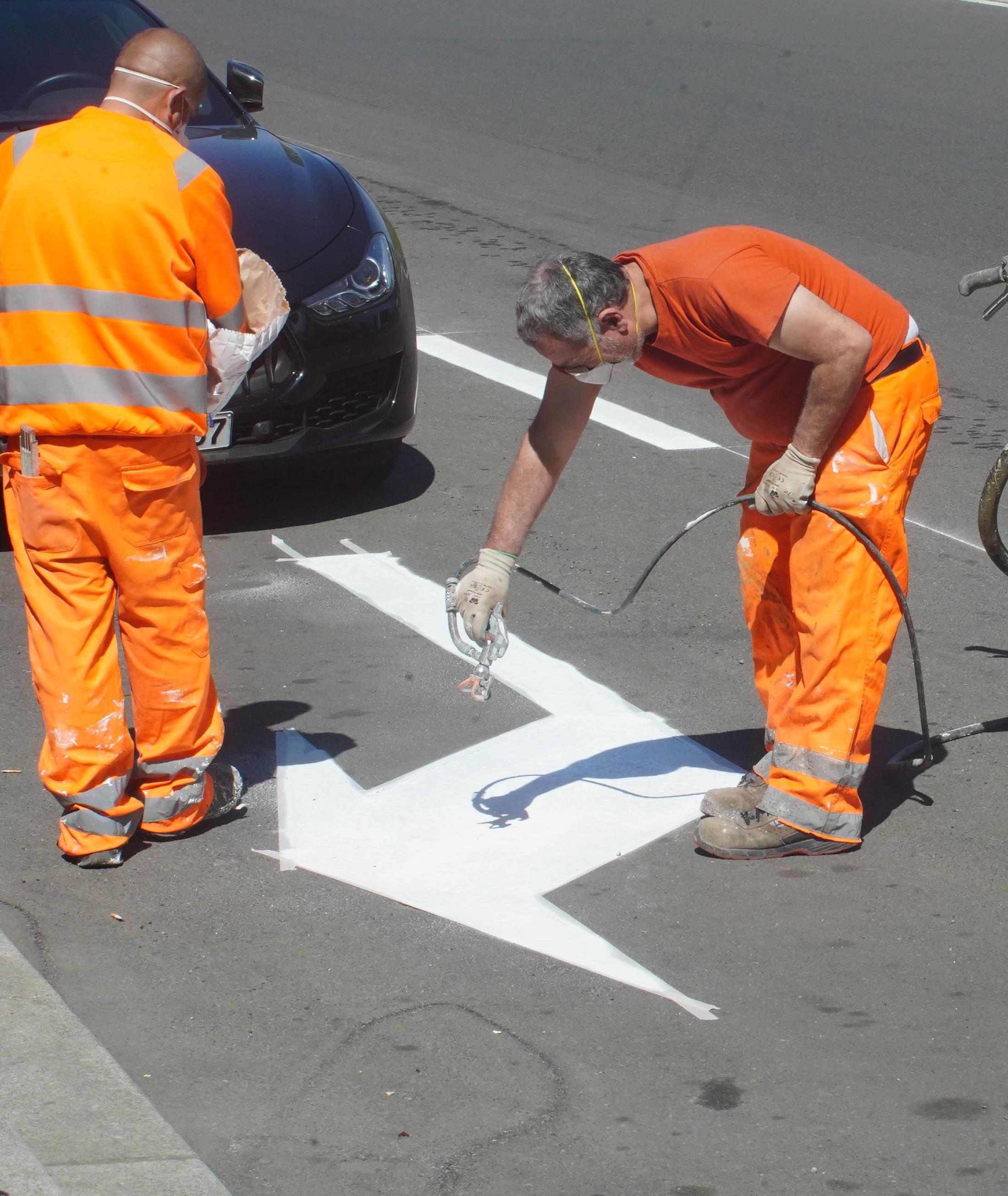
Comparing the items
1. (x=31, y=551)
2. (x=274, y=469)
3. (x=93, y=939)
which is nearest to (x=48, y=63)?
(x=274, y=469)

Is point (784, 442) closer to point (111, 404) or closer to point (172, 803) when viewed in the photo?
point (111, 404)

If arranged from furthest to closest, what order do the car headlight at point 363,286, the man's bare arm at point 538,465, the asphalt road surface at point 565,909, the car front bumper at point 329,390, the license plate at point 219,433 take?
1. the car headlight at point 363,286
2. the car front bumper at point 329,390
3. the license plate at point 219,433
4. the man's bare arm at point 538,465
5. the asphalt road surface at point 565,909

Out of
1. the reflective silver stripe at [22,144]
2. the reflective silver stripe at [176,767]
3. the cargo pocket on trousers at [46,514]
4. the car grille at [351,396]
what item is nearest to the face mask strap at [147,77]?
the reflective silver stripe at [22,144]

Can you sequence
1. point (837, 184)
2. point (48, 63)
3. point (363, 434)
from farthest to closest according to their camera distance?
point (837, 184) → point (48, 63) → point (363, 434)

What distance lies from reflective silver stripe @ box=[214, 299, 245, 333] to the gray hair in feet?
2.20

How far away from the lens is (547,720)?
4.64 metres

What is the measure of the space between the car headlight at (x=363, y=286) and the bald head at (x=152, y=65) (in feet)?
6.93

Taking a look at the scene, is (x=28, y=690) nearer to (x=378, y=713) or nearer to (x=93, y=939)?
(x=378, y=713)

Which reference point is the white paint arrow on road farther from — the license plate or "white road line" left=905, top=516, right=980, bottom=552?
"white road line" left=905, top=516, right=980, bottom=552

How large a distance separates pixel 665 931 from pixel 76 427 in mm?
1734

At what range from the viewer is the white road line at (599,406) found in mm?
7059

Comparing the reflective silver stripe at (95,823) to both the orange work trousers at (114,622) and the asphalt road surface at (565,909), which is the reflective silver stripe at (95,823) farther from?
the asphalt road surface at (565,909)

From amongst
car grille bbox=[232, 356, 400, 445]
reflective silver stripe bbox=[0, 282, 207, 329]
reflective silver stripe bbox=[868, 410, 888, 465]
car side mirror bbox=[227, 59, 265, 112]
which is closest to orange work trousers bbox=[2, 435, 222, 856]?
reflective silver stripe bbox=[0, 282, 207, 329]

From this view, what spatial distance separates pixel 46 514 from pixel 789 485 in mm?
1700
